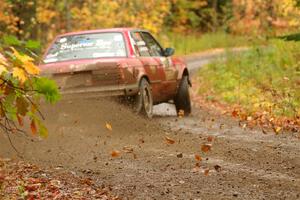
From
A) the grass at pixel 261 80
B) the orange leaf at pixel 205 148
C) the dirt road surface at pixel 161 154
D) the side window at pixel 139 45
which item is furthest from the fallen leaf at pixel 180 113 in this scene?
the orange leaf at pixel 205 148

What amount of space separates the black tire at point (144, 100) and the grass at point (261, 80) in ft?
7.77

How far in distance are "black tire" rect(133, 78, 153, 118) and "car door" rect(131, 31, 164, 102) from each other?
0.24 m

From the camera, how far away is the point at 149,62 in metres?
11.9

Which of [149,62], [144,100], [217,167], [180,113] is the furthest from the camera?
[180,113]

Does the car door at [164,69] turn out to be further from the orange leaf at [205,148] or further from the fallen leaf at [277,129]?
the orange leaf at [205,148]

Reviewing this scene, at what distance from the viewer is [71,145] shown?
9.46 metres

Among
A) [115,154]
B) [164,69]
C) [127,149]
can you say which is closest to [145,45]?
[164,69]

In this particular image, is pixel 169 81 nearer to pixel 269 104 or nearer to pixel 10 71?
pixel 269 104

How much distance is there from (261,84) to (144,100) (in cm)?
537

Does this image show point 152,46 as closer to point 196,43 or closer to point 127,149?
point 127,149

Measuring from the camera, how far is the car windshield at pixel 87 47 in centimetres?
1133

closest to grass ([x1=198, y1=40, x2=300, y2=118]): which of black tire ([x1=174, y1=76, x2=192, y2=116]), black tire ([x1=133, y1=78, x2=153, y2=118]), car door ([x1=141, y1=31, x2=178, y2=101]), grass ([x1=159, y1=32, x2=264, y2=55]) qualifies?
black tire ([x1=174, y1=76, x2=192, y2=116])

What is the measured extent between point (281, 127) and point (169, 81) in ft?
8.90

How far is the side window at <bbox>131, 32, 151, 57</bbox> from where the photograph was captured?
11.9 metres
